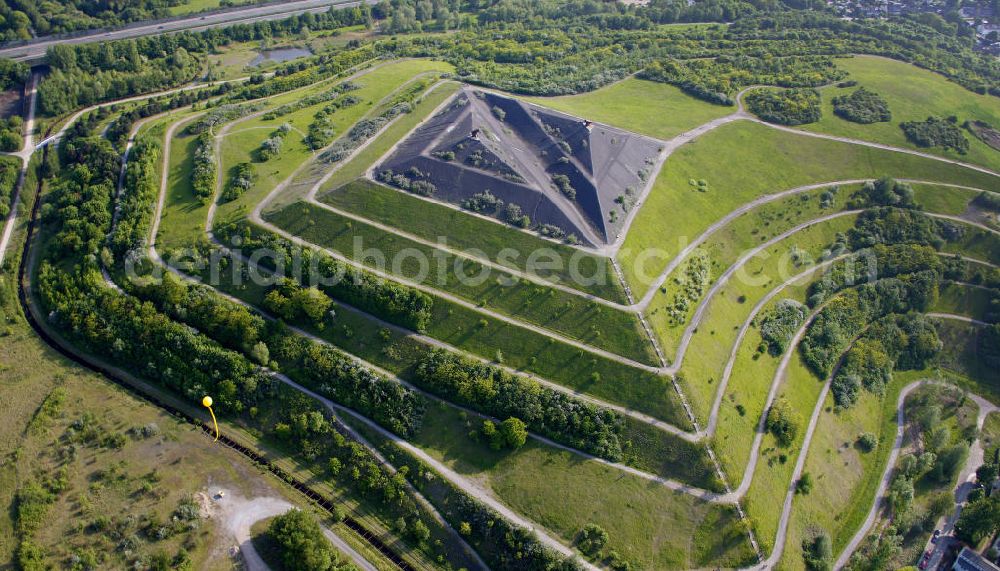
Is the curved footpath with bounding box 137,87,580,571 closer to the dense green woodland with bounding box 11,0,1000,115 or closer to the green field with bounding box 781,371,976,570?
the green field with bounding box 781,371,976,570

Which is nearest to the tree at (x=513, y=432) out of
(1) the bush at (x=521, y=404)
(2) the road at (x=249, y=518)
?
(1) the bush at (x=521, y=404)

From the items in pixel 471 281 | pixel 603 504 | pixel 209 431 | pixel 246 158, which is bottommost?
pixel 209 431

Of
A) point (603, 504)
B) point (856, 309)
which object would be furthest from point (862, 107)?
point (603, 504)

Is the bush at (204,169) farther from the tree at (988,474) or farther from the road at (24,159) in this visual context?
the tree at (988,474)

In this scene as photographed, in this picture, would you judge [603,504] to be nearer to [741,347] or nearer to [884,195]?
[741,347]

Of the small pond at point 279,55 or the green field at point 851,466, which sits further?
the small pond at point 279,55

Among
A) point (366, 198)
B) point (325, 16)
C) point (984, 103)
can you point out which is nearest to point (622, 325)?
point (366, 198)
